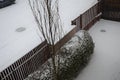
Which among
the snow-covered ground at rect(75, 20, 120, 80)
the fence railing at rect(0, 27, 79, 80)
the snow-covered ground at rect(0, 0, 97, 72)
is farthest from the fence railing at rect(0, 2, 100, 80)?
the snow-covered ground at rect(75, 20, 120, 80)

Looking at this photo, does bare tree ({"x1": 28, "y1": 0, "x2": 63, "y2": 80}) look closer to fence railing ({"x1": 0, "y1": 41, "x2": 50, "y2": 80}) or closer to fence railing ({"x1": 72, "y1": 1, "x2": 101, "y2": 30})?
fence railing ({"x1": 0, "y1": 41, "x2": 50, "y2": 80})

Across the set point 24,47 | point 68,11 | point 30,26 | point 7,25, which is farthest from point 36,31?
point 68,11

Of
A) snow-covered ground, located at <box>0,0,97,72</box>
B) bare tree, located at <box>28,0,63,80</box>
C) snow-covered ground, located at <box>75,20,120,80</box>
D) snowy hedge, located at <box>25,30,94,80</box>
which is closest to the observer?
bare tree, located at <box>28,0,63,80</box>

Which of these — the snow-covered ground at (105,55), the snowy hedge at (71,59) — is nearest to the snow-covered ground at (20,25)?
the snowy hedge at (71,59)

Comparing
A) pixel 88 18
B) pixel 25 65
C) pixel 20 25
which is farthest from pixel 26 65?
pixel 88 18

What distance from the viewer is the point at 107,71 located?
565 centimetres

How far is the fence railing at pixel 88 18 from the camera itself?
7.27 metres

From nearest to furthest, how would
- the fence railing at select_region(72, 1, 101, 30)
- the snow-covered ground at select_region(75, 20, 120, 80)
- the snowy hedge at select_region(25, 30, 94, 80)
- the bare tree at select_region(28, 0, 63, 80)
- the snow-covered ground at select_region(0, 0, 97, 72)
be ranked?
1. the bare tree at select_region(28, 0, 63, 80)
2. the snowy hedge at select_region(25, 30, 94, 80)
3. the snow-covered ground at select_region(75, 20, 120, 80)
4. the snow-covered ground at select_region(0, 0, 97, 72)
5. the fence railing at select_region(72, 1, 101, 30)

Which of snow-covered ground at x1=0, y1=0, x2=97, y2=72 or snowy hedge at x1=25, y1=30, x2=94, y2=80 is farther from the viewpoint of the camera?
snow-covered ground at x1=0, y1=0, x2=97, y2=72

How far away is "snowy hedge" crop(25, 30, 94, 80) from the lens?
4.46 m

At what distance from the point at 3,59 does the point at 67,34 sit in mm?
2442

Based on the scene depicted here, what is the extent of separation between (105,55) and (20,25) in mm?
4007

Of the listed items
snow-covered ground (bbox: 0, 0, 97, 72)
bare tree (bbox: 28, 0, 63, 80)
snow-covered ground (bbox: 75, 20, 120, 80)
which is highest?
bare tree (bbox: 28, 0, 63, 80)

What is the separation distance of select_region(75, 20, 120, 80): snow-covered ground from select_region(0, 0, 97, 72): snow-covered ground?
4.40ft
